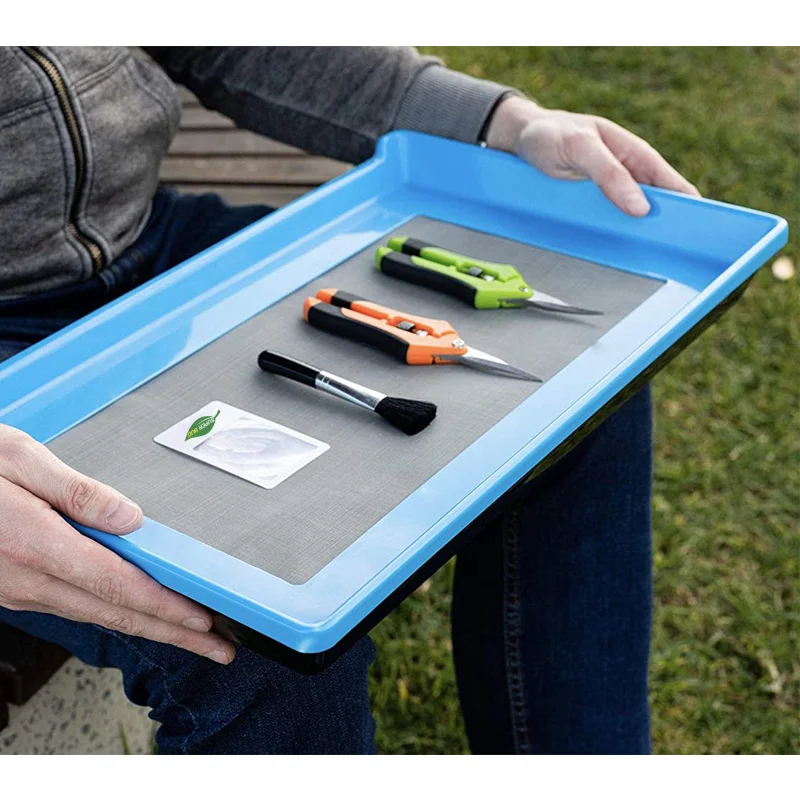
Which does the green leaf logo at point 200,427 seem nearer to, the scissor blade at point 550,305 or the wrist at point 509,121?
the scissor blade at point 550,305

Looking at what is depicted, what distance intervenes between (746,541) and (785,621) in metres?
0.16

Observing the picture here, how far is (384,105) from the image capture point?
1199mm

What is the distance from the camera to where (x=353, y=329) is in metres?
0.89

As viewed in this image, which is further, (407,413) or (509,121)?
(509,121)

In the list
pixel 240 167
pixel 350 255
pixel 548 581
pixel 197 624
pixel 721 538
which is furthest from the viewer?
pixel 721 538

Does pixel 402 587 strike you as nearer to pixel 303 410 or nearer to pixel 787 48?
pixel 303 410

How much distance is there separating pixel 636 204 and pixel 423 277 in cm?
22

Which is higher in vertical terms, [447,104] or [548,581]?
[447,104]

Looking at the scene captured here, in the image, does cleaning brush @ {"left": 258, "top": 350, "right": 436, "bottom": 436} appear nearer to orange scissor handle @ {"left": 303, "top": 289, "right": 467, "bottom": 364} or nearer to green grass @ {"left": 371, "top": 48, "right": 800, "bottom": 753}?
orange scissor handle @ {"left": 303, "top": 289, "right": 467, "bottom": 364}

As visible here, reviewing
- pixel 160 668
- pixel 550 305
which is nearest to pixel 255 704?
pixel 160 668

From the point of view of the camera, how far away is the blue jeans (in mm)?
1080

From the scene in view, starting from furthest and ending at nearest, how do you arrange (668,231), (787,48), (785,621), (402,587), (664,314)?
(787,48) → (785,621) → (668,231) → (664,314) → (402,587)

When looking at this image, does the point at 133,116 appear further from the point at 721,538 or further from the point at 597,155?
the point at 721,538

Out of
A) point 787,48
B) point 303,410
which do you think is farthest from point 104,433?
point 787,48
